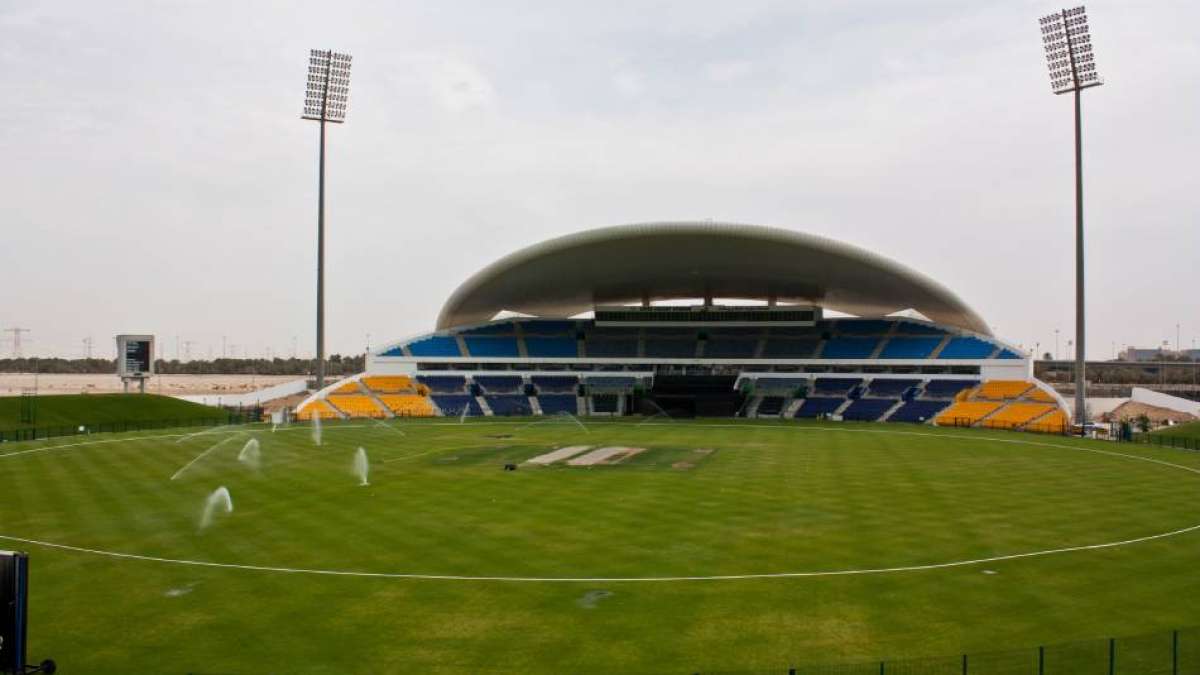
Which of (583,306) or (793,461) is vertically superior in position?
(583,306)

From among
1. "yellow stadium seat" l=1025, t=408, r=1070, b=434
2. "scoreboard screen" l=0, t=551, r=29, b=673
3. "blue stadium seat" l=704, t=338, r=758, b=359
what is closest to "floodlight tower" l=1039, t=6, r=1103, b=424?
"yellow stadium seat" l=1025, t=408, r=1070, b=434

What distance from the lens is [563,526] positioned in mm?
28375

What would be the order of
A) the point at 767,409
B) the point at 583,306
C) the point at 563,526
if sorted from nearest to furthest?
the point at 563,526, the point at 767,409, the point at 583,306

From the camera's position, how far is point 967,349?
92.6 m

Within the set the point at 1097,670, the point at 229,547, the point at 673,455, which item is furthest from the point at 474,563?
the point at 673,455

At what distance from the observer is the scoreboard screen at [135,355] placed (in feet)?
268

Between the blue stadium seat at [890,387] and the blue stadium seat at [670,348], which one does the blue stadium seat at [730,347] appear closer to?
the blue stadium seat at [670,348]

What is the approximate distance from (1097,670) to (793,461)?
32.1 meters

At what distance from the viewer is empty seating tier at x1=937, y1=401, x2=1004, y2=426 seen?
78400mm

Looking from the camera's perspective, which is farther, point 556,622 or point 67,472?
point 67,472

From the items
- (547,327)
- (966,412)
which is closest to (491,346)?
(547,327)

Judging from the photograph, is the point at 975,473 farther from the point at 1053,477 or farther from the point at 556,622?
the point at 556,622

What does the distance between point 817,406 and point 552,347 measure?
3296 cm

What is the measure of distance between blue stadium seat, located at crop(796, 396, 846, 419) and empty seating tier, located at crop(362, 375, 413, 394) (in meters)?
43.7
